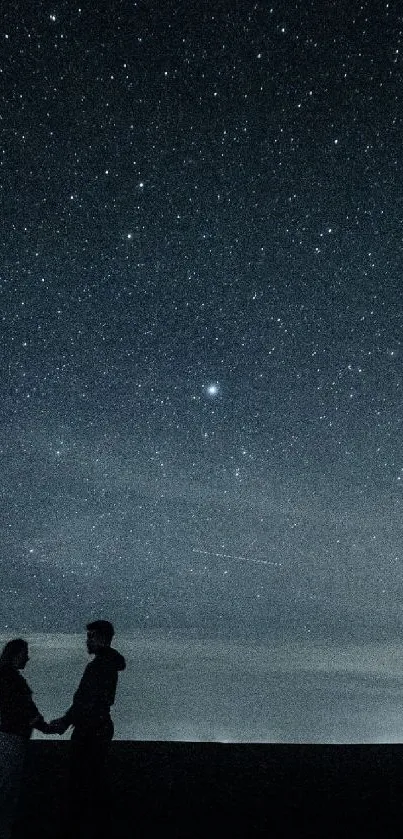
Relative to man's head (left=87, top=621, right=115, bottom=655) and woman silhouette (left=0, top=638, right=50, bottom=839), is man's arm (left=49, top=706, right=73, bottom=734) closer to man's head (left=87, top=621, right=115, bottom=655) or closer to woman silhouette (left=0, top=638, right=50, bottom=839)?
woman silhouette (left=0, top=638, right=50, bottom=839)

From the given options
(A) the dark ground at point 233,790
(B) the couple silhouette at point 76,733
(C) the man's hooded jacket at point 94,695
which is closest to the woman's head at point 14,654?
(B) the couple silhouette at point 76,733

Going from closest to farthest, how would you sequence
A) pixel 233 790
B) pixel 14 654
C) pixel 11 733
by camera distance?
pixel 11 733 → pixel 14 654 → pixel 233 790

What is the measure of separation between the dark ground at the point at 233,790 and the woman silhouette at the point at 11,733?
1.41 ft

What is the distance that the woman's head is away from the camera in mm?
4465

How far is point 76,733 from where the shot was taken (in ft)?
14.4

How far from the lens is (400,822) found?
5.22 m

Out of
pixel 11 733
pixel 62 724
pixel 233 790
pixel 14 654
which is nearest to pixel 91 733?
pixel 62 724

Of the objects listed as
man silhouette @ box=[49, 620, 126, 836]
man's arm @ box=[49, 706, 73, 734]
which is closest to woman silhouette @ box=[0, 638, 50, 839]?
man's arm @ box=[49, 706, 73, 734]

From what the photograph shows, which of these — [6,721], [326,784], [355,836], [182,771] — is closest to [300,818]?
[355,836]

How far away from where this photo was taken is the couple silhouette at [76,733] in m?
4.36

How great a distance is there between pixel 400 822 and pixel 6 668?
3358 mm

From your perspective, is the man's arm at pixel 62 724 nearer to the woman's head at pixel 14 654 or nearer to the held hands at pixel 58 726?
the held hands at pixel 58 726

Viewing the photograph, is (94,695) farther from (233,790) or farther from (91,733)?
(233,790)

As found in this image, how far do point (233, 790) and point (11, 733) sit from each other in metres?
2.89
